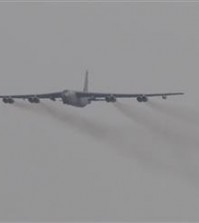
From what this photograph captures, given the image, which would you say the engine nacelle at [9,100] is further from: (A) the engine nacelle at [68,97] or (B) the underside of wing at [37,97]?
(A) the engine nacelle at [68,97]

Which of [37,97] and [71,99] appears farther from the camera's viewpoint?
[37,97]

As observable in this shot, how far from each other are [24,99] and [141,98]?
1455 cm

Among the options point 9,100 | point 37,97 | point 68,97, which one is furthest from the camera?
point 9,100

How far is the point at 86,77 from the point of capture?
133 metres

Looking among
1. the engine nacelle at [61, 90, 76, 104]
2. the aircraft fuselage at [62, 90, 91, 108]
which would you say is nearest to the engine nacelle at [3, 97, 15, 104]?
the engine nacelle at [61, 90, 76, 104]

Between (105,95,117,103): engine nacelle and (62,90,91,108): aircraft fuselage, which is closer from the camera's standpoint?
(105,95,117,103): engine nacelle

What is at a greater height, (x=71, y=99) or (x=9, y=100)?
(x=9, y=100)

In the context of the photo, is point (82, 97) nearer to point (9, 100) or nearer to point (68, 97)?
point (68, 97)

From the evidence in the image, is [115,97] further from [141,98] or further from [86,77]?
[86,77]

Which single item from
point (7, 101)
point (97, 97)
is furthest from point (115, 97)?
point (7, 101)

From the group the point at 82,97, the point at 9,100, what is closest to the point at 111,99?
the point at 82,97

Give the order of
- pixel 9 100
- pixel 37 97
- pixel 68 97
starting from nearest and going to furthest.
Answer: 1. pixel 68 97
2. pixel 37 97
3. pixel 9 100

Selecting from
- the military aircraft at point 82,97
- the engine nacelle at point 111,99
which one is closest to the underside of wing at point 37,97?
the military aircraft at point 82,97

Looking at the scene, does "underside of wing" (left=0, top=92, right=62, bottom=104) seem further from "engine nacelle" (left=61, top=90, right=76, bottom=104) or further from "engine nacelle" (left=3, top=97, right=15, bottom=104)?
"engine nacelle" (left=61, top=90, right=76, bottom=104)
